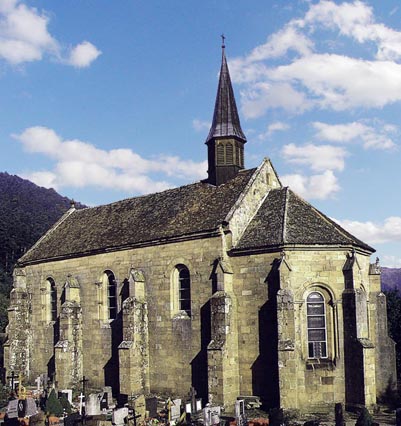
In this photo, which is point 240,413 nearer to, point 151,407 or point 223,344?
point 223,344

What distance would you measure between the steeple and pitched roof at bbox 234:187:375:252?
364 centimetres

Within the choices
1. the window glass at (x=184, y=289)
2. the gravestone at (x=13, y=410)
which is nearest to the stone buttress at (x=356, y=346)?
the window glass at (x=184, y=289)

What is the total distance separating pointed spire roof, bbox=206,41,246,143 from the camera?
118 ft

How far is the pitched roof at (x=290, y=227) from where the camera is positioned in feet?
95.8

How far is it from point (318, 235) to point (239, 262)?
174 inches

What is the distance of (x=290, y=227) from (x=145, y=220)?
10255mm

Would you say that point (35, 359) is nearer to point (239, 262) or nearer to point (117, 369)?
point (117, 369)

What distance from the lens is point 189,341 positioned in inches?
1223

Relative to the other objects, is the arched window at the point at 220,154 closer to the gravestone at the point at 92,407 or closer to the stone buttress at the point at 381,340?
the stone buttress at the point at 381,340

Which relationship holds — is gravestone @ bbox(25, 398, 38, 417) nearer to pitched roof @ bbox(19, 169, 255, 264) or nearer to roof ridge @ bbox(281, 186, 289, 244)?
pitched roof @ bbox(19, 169, 255, 264)

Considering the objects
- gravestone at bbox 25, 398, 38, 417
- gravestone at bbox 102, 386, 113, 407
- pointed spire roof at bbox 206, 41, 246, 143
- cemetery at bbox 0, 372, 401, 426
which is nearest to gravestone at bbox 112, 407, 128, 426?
cemetery at bbox 0, 372, 401, 426

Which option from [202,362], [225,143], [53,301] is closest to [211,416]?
[202,362]

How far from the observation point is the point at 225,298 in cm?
2889

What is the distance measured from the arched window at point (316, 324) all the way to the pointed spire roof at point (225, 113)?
39.5ft
